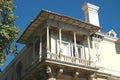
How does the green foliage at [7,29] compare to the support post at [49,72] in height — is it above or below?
above

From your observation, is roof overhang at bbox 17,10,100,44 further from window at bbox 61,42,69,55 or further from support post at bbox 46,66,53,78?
support post at bbox 46,66,53,78

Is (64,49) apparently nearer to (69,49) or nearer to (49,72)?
(69,49)

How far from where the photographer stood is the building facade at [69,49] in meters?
20.9

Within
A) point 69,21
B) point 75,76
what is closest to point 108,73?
point 75,76

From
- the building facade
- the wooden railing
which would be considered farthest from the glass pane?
the wooden railing

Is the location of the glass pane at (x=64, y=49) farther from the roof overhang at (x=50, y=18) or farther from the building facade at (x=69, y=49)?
the roof overhang at (x=50, y=18)

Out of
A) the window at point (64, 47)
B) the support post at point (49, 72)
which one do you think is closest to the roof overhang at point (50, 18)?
the window at point (64, 47)

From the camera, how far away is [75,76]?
69.8 ft

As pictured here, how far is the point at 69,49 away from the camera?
22531 millimetres

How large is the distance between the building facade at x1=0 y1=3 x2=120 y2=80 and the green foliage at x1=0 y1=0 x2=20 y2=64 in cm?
227

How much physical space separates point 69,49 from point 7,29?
18.0 ft

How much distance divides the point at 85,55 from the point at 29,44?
529cm

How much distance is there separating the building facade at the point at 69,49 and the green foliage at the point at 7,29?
89.6 inches

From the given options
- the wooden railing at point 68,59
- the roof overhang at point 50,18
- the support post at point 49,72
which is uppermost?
the roof overhang at point 50,18
